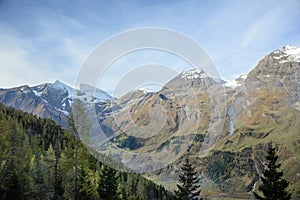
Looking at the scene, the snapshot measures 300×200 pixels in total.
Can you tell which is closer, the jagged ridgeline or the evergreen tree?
the jagged ridgeline

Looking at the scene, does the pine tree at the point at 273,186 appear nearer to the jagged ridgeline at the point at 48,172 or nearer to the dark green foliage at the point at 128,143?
the jagged ridgeline at the point at 48,172

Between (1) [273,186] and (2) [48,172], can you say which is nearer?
(1) [273,186]

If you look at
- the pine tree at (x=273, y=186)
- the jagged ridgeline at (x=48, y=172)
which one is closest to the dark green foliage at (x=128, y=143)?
the jagged ridgeline at (x=48, y=172)

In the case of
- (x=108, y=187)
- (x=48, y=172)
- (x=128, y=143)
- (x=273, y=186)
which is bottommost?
(x=273, y=186)

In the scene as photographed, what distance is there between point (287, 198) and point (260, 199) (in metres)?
2.60

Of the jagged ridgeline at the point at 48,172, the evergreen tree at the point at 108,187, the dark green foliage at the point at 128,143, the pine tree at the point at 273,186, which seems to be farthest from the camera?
the dark green foliage at the point at 128,143

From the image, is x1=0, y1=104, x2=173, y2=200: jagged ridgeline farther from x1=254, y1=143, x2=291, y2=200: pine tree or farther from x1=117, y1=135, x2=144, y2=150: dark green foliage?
x1=117, y1=135, x2=144, y2=150: dark green foliage

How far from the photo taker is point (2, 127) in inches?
1533

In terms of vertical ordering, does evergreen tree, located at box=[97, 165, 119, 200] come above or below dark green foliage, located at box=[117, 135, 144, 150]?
below

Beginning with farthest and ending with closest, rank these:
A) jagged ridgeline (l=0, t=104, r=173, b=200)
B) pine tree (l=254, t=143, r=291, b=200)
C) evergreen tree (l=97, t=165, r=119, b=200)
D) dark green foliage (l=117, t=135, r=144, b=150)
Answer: dark green foliage (l=117, t=135, r=144, b=150) → evergreen tree (l=97, t=165, r=119, b=200) → jagged ridgeline (l=0, t=104, r=173, b=200) → pine tree (l=254, t=143, r=291, b=200)

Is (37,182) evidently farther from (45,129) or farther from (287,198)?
(45,129)

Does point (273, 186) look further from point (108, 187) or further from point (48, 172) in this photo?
Result: point (48, 172)

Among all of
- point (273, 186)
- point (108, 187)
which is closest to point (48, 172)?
point (108, 187)

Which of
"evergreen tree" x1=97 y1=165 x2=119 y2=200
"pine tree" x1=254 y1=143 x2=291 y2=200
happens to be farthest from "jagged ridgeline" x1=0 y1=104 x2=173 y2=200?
"pine tree" x1=254 y1=143 x2=291 y2=200
